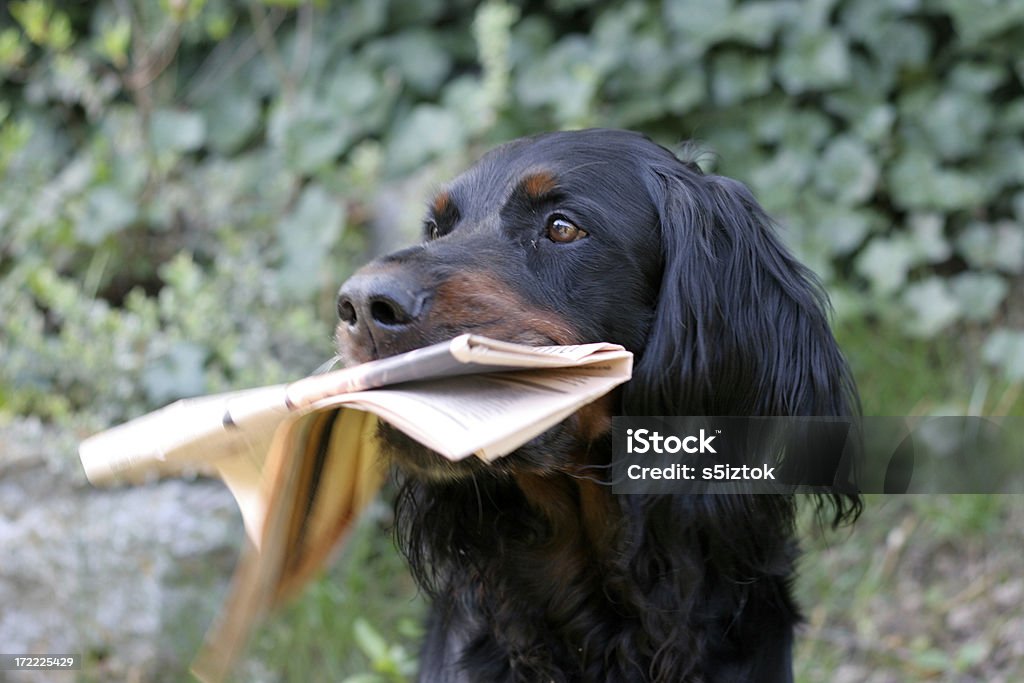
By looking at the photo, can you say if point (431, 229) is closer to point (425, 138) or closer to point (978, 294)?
point (425, 138)

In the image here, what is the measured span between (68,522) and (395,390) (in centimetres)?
216

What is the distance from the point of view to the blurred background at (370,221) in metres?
3.37

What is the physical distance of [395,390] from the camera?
1612 millimetres

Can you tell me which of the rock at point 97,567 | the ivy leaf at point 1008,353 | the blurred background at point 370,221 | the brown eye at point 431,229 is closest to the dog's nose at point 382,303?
the brown eye at point 431,229

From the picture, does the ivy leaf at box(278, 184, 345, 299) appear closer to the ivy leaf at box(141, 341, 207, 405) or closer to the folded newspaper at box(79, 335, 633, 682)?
the ivy leaf at box(141, 341, 207, 405)

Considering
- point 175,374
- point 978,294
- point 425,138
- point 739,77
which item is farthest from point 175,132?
point 978,294

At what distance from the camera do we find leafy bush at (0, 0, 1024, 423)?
3.94 meters

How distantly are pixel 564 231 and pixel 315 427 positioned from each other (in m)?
0.66

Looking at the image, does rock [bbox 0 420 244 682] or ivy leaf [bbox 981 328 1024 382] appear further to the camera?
ivy leaf [bbox 981 328 1024 382]

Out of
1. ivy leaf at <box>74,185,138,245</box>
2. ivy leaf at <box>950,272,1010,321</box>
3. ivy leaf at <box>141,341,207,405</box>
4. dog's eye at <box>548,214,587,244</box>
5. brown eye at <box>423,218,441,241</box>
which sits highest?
dog's eye at <box>548,214,587,244</box>

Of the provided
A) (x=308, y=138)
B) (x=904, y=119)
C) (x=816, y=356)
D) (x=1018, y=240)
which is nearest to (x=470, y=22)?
(x=308, y=138)

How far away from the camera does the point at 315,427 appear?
74.1 inches

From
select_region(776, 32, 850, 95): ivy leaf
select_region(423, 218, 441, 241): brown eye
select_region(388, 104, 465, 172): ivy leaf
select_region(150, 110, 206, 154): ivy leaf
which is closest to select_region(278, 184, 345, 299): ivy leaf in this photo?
select_region(388, 104, 465, 172): ivy leaf

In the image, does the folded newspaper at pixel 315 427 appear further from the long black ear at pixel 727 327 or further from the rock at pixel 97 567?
the rock at pixel 97 567
